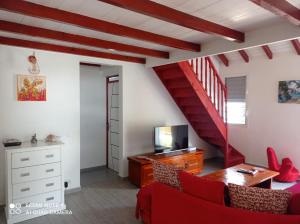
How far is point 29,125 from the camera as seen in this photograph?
137 inches

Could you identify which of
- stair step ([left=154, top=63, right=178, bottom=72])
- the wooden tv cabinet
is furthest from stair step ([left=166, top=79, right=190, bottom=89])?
the wooden tv cabinet

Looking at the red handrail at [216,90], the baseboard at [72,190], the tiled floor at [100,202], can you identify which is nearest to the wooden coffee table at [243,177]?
the tiled floor at [100,202]

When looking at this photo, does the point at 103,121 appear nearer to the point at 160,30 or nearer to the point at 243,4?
the point at 160,30

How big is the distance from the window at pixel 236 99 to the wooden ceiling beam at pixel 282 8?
11.4 feet

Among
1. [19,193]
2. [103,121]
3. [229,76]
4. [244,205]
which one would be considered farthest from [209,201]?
[229,76]

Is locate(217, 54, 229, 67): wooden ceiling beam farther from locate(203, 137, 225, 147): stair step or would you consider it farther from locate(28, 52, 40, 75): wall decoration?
locate(28, 52, 40, 75): wall decoration

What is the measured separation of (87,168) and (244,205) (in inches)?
151

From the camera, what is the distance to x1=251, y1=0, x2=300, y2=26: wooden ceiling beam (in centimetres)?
180

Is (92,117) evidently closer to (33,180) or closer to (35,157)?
(35,157)

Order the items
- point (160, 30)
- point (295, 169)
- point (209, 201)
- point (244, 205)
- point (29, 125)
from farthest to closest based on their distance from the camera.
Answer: point (295, 169) → point (29, 125) → point (160, 30) → point (209, 201) → point (244, 205)

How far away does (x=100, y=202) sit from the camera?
3.48 meters

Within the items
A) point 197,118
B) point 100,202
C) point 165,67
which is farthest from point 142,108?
point 100,202

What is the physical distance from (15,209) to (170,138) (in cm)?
283

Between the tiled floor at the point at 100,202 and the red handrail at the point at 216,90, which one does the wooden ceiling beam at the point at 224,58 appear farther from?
the tiled floor at the point at 100,202
